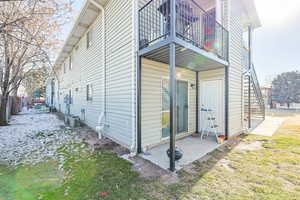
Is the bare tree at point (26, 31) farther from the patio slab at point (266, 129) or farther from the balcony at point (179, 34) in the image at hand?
the patio slab at point (266, 129)

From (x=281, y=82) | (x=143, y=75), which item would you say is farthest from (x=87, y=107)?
(x=281, y=82)

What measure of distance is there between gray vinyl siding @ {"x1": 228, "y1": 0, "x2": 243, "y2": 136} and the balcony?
638 millimetres

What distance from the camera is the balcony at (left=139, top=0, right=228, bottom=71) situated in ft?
11.4

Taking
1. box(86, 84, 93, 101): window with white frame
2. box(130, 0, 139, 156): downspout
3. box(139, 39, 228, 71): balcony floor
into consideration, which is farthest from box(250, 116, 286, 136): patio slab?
box(86, 84, 93, 101): window with white frame

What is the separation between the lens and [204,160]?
3.66 metres

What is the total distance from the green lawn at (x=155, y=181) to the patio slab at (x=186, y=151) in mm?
301

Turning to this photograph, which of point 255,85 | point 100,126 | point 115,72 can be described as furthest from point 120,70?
point 255,85

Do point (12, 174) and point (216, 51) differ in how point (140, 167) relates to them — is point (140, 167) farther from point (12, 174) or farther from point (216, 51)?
point (216, 51)

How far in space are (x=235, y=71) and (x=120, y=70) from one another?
15.4 feet

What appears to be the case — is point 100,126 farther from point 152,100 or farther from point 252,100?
point 252,100

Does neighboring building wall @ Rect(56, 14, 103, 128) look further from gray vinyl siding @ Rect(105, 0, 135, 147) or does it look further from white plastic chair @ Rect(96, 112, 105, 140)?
gray vinyl siding @ Rect(105, 0, 135, 147)

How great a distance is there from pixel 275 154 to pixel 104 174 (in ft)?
14.6

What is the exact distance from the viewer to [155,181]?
9.09ft

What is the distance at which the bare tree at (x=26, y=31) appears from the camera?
3.60 meters
